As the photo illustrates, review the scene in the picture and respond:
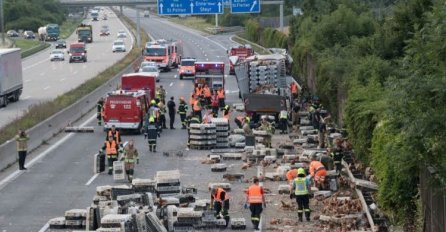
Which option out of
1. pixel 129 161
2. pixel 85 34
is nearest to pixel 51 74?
pixel 85 34

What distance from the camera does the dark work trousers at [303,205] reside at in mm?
27125

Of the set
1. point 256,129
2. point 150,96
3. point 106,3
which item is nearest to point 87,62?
point 106,3

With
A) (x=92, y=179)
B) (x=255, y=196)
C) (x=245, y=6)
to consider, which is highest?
(x=245, y=6)

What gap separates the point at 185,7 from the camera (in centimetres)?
7238

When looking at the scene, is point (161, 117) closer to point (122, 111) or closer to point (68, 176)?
point (122, 111)

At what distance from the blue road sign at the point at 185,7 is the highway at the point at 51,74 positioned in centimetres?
771

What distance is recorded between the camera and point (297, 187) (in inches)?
1056

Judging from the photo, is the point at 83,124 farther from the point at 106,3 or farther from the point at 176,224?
the point at 106,3

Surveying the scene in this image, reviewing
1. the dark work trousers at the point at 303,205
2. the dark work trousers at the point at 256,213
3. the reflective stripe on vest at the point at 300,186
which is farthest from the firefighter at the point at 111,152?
the dark work trousers at the point at 256,213

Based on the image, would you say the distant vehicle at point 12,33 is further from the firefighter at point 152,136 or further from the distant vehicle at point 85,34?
the firefighter at point 152,136

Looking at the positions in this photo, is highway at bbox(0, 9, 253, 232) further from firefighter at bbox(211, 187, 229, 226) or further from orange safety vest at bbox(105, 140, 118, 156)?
firefighter at bbox(211, 187, 229, 226)

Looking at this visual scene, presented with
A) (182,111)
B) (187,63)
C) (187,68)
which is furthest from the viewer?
(187,63)

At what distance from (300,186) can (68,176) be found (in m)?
10.9

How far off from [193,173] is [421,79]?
56.6 feet
